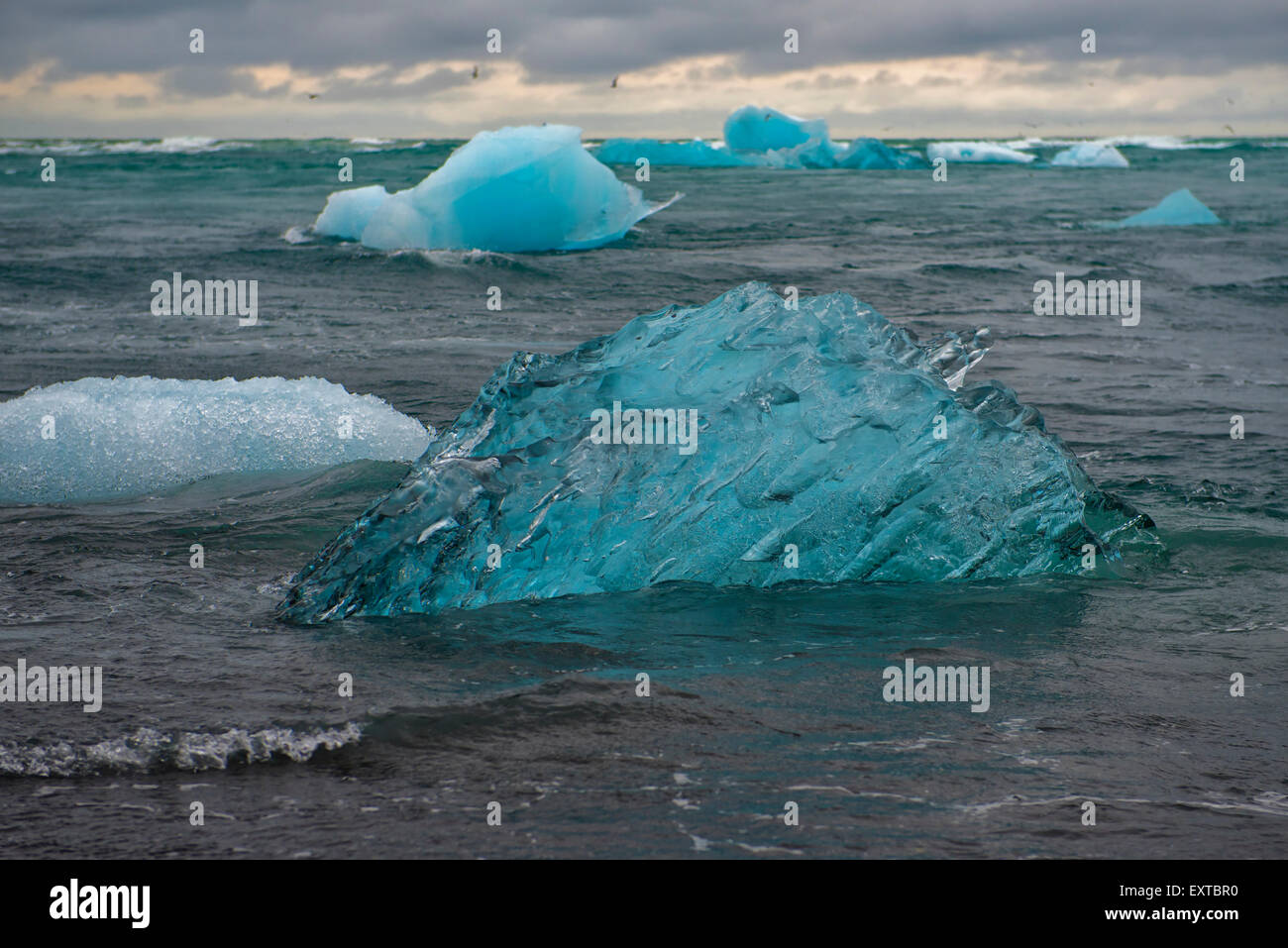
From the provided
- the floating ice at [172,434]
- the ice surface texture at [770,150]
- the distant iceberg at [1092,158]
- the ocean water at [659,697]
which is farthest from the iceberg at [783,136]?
the floating ice at [172,434]

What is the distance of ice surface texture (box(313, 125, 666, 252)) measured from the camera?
1800cm

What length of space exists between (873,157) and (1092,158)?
13991mm

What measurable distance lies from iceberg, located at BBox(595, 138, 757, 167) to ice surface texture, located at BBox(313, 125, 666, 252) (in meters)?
27.0

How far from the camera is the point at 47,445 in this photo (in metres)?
6.86

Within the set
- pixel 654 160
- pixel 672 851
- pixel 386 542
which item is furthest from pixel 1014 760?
pixel 654 160

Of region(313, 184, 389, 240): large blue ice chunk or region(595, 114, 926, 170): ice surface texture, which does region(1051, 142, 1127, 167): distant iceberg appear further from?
region(313, 184, 389, 240): large blue ice chunk

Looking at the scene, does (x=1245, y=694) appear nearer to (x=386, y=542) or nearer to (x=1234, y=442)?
(x=386, y=542)

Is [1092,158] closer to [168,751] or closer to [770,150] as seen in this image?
[770,150]

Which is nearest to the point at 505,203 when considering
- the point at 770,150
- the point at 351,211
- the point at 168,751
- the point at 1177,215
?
the point at 351,211

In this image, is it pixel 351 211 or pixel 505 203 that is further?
pixel 351 211

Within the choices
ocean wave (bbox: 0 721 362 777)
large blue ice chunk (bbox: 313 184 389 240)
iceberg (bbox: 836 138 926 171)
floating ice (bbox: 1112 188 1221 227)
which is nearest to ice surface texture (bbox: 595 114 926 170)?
iceberg (bbox: 836 138 926 171)

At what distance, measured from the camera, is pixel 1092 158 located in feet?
176

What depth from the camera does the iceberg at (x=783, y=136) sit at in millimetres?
43594

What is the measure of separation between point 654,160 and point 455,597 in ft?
160
